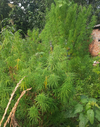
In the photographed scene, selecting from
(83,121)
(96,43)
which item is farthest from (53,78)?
(96,43)

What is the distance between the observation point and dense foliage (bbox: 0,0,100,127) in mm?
1067

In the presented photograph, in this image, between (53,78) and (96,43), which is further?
(96,43)

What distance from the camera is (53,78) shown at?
1.00 m

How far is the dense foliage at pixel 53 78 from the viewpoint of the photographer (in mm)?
1067

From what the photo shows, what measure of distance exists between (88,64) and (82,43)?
564 mm

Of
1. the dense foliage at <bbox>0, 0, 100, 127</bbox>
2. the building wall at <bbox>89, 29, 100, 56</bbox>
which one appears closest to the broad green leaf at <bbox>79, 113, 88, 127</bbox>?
the dense foliage at <bbox>0, 0, 100, 127</bbox>

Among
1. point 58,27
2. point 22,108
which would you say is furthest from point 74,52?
point 22,108

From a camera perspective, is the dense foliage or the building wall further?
the building wall

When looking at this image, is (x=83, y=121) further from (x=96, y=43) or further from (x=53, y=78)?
(x=96, y=43)

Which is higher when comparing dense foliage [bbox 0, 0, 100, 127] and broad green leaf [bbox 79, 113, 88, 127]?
dense foliage [bbox 0, 0, 100, 127]

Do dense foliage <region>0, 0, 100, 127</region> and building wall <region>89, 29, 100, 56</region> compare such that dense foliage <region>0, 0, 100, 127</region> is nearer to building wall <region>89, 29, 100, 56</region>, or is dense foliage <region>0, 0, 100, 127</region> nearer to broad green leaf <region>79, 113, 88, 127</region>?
broad green leaf <region>79, 113, 88, 127</region>

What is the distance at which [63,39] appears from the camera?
2.43 metres

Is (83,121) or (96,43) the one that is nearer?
(83,121)

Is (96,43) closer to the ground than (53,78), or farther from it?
closer to the ground
